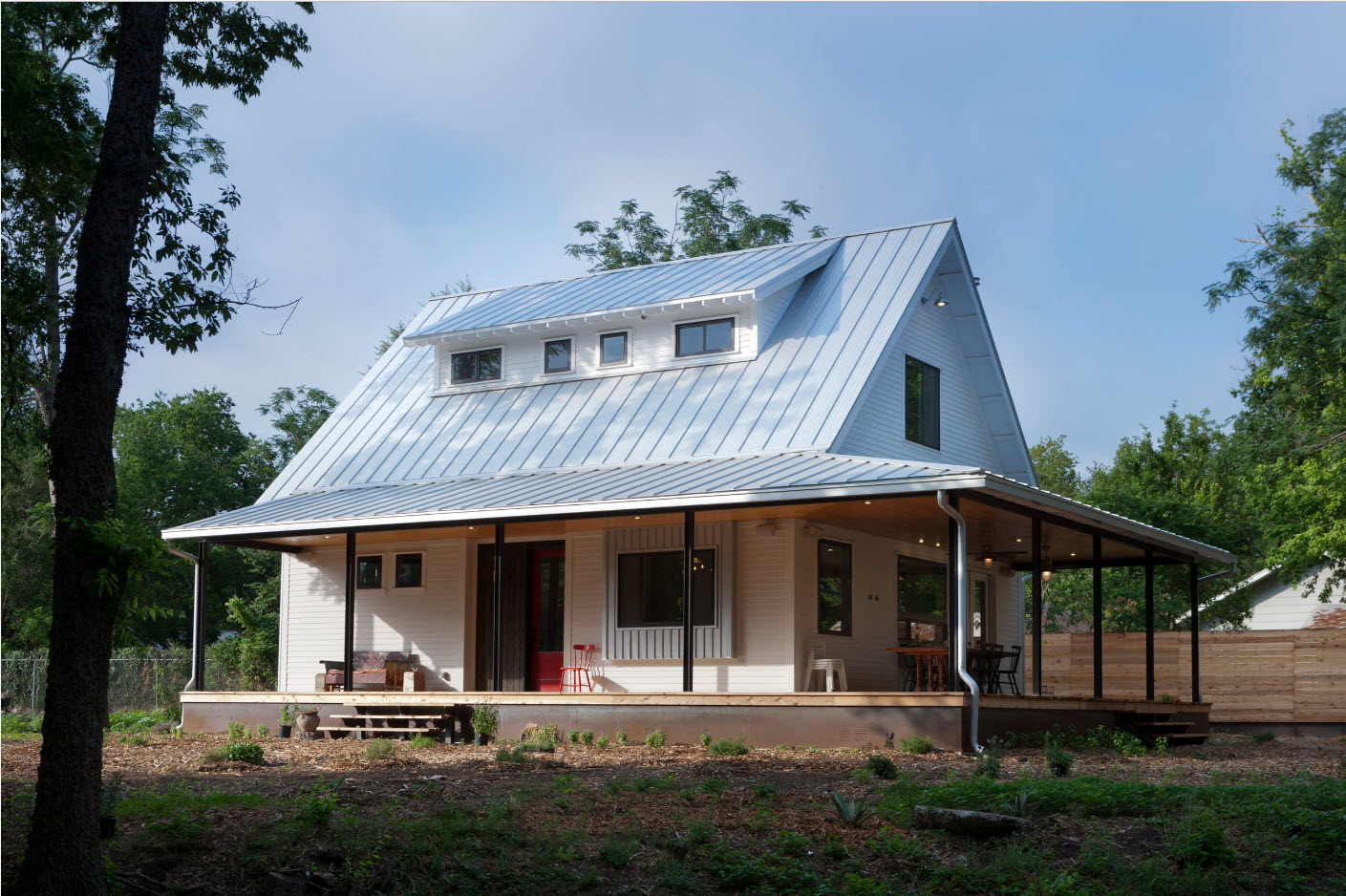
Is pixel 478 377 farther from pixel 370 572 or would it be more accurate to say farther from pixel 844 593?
pixel 844 593

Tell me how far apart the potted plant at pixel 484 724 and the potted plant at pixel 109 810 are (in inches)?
251

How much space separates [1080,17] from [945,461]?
6.94 m

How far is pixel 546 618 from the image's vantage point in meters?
20.2

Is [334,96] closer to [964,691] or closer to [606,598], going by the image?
[606,598]

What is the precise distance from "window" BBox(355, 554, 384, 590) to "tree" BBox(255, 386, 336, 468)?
→ 24.9 meters

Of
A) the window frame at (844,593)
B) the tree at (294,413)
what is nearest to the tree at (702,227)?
the tree at (294,413)

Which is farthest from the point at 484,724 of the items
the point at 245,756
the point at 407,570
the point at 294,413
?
the point at 294,413

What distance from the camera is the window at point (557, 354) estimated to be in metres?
22.0

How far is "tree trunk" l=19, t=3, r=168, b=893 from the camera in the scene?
23.5ft

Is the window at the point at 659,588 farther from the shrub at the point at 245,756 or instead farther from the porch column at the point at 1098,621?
the shrub at the point at 245,756

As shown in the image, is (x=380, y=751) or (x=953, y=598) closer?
(x=380, y=751)

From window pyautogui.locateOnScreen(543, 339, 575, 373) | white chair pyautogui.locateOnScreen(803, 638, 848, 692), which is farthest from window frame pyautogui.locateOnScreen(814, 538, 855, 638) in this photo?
window pyautogui.locateOnScreen(543, 339, 575, 373)

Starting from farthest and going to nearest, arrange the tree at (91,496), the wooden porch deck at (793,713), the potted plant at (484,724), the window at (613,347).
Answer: the window at (613,347) < the potted plant at (484,724) < the wooden porch deck at (793,713) < the tree at (91,496)

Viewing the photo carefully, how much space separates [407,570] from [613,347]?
191 inches
